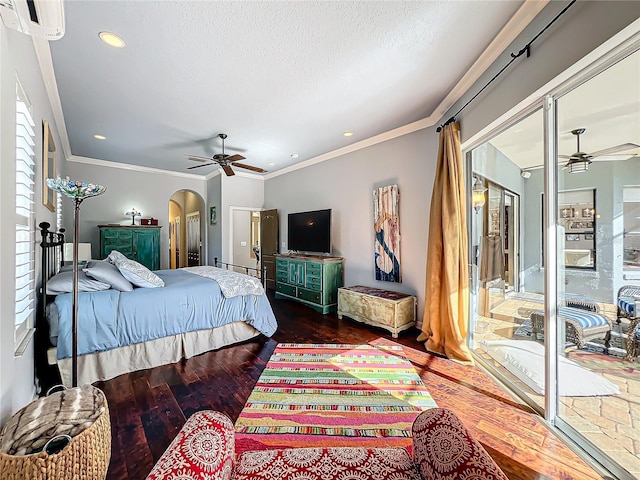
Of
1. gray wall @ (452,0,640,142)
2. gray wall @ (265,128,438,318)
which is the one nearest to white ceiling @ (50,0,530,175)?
gray wall @ (452,0,640,142)

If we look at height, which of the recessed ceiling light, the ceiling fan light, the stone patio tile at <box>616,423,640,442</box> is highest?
the recessed ceiling light

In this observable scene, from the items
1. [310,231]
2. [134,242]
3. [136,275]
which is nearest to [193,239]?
[134,242]

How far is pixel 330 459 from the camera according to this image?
43.4 inches

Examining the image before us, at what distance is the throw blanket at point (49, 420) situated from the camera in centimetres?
101

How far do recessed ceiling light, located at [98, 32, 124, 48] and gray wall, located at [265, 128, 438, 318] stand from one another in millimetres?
3276

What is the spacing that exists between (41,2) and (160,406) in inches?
94.1

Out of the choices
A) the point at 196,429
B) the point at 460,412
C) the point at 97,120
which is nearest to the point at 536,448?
the point at 460,412

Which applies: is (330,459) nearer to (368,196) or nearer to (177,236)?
(368,196)

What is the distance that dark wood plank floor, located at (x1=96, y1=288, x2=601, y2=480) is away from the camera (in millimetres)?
1604

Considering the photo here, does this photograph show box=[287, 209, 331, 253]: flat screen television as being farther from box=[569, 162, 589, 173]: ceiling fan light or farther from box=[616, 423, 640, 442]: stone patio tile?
box=[616, 423, 640, 442]: stone patio tile

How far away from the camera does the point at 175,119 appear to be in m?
3.66

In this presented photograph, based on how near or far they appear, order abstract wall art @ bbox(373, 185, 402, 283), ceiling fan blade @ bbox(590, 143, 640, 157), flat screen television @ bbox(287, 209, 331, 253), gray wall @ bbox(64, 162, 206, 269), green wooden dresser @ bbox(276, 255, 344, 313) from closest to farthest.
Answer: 1. ceiling fan blade @ bbox(590, 143, 640, 157)
2. abstract wall art @ bbox(373, 185, 402, 283)
3. green wooden dresser @ bbox(276, 255, 344, 313)
4. flat screen television @ bbox(287, 209, 331, 253)
5. gray wall @ bbox(64, 162, 206, 269)

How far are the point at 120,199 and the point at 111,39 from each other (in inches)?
182

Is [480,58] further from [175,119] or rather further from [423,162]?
[175,119]
